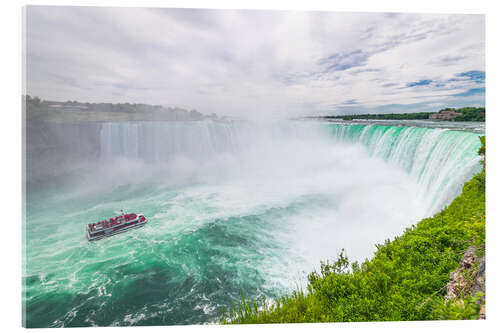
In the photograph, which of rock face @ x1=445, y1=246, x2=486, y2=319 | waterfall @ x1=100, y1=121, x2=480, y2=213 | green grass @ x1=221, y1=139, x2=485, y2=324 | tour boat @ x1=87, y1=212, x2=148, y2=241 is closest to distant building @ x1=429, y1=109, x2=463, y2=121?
waterfall @ x1=100, y1=121, x2=480, y2=213

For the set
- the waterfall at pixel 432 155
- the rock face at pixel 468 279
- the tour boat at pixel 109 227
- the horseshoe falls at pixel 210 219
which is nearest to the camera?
the rock face at pixel 468 279

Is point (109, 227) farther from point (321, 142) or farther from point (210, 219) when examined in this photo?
point (321, 142)

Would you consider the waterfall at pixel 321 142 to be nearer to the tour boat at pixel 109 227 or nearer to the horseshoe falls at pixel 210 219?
the horseshoe falls at pixel 210 219

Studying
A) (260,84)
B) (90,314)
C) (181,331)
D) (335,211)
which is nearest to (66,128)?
(90,314)

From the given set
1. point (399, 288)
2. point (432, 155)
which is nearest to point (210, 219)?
point (399, 288)

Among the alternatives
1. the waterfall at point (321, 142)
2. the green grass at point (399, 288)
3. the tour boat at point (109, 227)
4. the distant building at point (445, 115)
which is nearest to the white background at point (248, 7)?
the green grass at point (399, 288)

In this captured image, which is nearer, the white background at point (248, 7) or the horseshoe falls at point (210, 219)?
the white background at point (248, 7)
